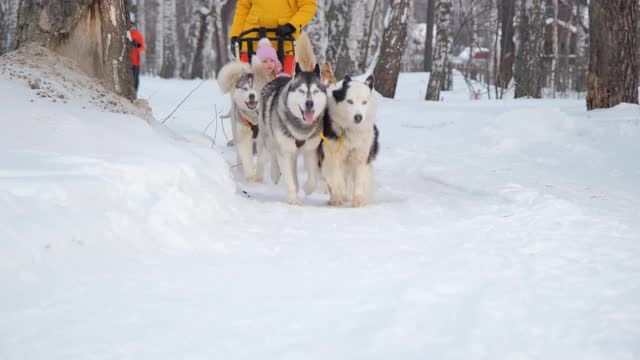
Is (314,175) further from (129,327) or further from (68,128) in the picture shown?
(129,327)

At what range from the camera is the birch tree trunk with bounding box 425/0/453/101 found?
12961 millimetres

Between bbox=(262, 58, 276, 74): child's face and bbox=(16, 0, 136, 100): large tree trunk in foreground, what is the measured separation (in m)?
1.22

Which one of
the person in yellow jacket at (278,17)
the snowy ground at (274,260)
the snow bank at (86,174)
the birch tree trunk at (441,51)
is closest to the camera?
the snowy ground at (274,260)

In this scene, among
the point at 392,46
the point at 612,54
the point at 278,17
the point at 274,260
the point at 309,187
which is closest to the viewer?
the point at 274,260

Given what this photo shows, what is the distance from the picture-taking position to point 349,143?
5395 mm

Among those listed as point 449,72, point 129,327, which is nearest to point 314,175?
point 129,327

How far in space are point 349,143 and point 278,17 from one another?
1.86 m

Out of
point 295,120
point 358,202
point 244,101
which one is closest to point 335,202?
point 358,202

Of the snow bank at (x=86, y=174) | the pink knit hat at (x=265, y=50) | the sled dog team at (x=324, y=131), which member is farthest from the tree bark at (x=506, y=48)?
the snow bank at (x=86, y=174)

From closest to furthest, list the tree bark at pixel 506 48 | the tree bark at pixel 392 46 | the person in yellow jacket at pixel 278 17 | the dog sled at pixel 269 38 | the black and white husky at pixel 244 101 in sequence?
the black and white husky at pixel 244 101 → the person in yellow jacket at pixel 278 17 → the dog sled at pixel 269 38 → the tree bark at pixel 392 46 → the tree bark at pixel 506 48

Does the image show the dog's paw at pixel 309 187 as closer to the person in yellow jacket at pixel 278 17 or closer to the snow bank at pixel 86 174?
the snow bank at pixel 86 174

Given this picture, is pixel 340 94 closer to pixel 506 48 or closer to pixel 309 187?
pixel 309 187

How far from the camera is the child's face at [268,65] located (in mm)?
6367

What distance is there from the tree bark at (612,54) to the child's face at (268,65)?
4.06m
